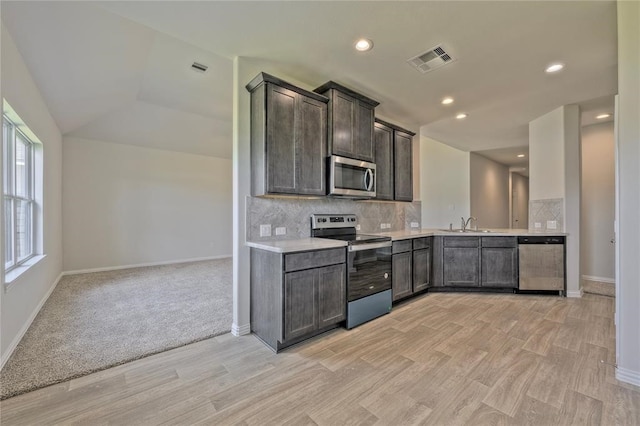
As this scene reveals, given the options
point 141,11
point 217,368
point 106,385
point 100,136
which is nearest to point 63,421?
point 106,385

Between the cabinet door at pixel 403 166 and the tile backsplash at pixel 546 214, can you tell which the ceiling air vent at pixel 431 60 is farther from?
the tile backsplash at pixel 546 214

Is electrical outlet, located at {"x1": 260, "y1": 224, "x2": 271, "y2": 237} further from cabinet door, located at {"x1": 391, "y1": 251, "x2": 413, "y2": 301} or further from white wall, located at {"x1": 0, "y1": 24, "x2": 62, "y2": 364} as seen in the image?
white wall, located at {"x1": 0, "y1": 24, "x2": 62, "y2": 364}

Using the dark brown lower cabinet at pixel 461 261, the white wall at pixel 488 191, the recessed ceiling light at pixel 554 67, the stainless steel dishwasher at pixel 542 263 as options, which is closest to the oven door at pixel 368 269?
the dark brown lower cabinet at pixel 461 261

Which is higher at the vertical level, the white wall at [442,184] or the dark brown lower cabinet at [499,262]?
the white wall at [442,184]

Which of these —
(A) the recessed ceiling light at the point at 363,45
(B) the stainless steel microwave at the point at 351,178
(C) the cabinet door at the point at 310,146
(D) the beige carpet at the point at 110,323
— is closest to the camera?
(D) the beige carpet at the point at 110,323

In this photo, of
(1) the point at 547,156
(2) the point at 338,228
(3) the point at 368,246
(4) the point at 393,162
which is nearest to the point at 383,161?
(4) the point at 393,162

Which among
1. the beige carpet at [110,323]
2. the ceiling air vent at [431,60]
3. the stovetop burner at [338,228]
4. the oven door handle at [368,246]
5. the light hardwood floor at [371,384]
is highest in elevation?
the ceiling air vent at [431,60]

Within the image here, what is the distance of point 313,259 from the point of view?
251cm

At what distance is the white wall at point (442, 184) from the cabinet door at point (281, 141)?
5346 mm

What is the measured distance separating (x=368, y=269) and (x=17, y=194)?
13.3 feet

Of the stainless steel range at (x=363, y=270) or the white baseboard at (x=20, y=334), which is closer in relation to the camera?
the white baseboard at (x=20, y=334)

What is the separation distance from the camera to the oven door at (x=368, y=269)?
2.82m

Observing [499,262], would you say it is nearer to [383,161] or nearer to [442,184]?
[383,161]

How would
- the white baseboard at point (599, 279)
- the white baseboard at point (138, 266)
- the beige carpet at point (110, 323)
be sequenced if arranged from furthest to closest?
the white baseboard at point (138, 266)
the white baseboard at point (599, 279)
the beige carpet at point (110, 323)
